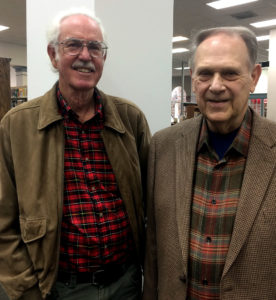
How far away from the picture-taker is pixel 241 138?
116 centimetres

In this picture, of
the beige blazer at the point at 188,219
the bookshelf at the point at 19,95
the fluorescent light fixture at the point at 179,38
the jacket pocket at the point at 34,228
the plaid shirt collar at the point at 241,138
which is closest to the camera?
the beige blazer at the point at 188,219

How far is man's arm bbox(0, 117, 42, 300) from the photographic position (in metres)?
1.29

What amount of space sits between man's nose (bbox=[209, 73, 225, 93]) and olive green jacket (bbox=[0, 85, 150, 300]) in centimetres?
49

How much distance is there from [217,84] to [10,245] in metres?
1.00

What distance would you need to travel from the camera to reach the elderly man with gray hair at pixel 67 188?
50.2 inches

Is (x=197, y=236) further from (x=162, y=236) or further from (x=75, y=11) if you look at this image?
(x=75, y=11)

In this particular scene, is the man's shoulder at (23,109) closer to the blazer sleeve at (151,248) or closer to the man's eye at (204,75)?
the blazer sleeve at (151,248)

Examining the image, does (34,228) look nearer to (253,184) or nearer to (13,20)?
(253,184)

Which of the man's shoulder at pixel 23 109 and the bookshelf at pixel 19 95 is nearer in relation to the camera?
the man's shoulder at pixel 23 109

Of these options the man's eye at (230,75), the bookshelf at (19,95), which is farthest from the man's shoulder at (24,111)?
the bookshelf at (19,95)

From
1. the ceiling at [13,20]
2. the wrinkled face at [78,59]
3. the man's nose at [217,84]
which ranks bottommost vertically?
the man's nose at [217,84]

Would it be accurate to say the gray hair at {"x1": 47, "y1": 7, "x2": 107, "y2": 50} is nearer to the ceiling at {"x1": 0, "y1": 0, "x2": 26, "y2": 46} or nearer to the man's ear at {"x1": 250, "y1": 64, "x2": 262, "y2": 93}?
the man's ear at {"x1": 250, "y1": 64, "x2": 262, "y2": 93}

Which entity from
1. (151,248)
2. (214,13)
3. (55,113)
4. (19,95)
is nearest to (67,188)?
(55,113)

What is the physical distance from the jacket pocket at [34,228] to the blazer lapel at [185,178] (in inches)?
20.2
